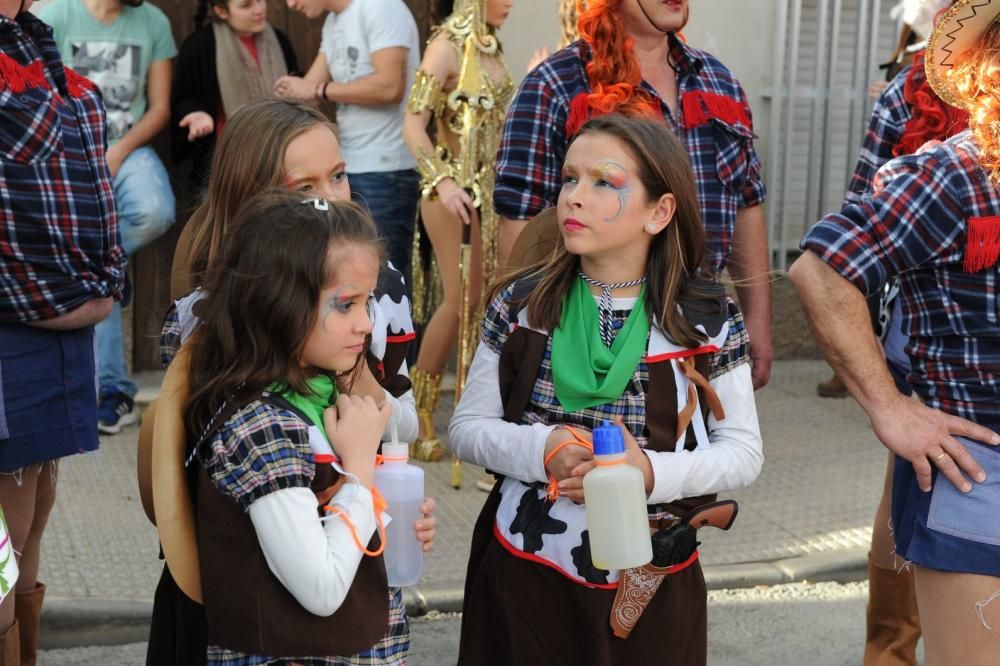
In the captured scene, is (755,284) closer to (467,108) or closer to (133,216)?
(467,108)

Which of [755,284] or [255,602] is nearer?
[255,602]

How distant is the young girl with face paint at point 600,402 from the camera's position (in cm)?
271

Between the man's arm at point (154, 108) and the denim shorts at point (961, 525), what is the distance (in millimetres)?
4314

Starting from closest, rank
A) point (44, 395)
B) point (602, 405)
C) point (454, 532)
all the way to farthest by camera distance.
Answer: point (602, 405)
point (44, 395)
point (454, 532)

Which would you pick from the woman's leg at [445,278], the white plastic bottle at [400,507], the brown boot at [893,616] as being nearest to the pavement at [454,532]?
the woman's leg at [445,278]

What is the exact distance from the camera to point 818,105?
8.05 m

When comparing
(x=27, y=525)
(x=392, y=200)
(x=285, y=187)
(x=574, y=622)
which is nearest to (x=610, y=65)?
(x=285, y=187)

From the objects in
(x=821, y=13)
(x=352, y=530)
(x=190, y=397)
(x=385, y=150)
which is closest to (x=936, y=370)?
(x=352, y=530)

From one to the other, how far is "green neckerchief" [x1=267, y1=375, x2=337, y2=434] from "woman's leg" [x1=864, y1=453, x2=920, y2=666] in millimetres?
2018

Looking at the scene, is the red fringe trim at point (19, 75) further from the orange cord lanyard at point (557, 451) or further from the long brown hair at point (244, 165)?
the orange cord lanyard at point (557, 451)

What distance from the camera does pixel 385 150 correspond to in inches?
235

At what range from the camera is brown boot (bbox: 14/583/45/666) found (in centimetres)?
347

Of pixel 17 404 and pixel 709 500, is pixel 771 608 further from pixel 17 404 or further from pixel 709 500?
pixel 17 404

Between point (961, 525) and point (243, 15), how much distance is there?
14.1 feet
